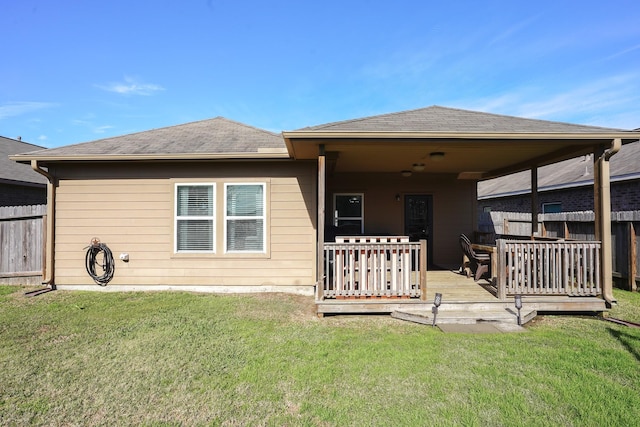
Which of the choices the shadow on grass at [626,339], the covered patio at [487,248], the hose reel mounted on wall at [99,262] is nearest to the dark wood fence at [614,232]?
the covered patio at [487,248]

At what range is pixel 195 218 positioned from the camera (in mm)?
6406

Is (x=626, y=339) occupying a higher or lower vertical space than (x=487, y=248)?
lower

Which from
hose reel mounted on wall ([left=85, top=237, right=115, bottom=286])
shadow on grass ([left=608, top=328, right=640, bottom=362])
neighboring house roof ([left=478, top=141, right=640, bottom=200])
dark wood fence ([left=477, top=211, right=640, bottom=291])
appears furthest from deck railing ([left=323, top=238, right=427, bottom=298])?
neighboring house roof ([left=478, top=141, right=640, bottom=200])

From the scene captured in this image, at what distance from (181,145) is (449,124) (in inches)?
206

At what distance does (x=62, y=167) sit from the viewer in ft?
21.3

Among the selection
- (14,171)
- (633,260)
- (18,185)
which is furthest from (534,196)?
(14,171)

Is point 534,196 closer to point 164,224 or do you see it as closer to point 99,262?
point 164,224

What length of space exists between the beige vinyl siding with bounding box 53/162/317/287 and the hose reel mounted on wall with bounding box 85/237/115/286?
109 millimetres

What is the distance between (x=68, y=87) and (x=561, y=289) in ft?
45.2

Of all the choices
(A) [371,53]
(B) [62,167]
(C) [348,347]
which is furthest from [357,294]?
(A) [371,53]

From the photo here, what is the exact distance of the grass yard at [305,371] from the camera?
2.42 meters

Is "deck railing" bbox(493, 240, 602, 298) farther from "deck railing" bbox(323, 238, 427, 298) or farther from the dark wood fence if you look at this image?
the dark wood fence

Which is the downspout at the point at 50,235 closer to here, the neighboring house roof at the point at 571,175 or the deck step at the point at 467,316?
the deck step at the point at 467,316

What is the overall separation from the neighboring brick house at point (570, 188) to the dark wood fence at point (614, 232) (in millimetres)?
2350
